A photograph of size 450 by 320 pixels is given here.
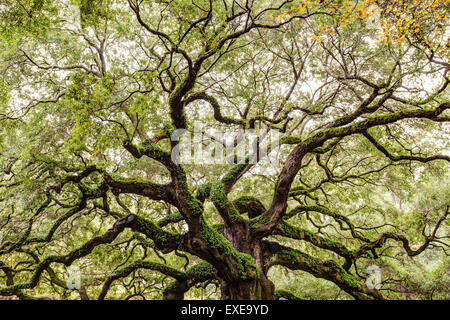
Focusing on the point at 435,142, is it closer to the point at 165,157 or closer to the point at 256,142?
the point at 256,142

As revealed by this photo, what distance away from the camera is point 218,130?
945cm

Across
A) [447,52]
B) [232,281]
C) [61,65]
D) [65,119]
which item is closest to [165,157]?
[232,281]

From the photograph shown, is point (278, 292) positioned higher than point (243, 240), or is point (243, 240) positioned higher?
point (243, 240)

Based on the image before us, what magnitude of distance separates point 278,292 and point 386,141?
5.72 meters

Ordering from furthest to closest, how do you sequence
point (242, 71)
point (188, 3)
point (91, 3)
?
point (242, 71), point (188, 3), point (91, 3)

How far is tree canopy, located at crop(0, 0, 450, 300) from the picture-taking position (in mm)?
5637

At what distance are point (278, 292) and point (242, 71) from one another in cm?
707

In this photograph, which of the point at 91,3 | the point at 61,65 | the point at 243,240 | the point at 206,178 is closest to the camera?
the point at 91,3

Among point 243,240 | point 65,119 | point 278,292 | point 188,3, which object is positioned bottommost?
point 278,292

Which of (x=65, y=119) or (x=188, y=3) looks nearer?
(x=188, y=3)

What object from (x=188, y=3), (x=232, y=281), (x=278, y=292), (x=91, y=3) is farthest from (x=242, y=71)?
(x=278, y=292)

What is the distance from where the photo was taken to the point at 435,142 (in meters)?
8.34

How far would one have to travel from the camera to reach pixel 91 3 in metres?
4.77

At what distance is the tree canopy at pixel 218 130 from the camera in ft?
18.5
